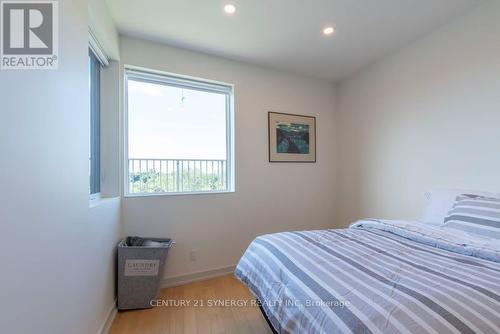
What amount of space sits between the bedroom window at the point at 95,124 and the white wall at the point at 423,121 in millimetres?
3060

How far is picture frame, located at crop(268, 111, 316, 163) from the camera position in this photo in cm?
300

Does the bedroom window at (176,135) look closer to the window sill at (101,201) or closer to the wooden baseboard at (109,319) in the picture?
the window sill at (101,201)

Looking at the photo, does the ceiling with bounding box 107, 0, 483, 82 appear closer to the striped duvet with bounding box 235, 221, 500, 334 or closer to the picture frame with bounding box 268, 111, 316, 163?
the picture frame with bounding box 268, 111, 316, 163

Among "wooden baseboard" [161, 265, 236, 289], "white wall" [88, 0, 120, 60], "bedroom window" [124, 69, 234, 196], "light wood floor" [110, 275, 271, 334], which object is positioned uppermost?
"white wall" [88, 0, 120, 60]

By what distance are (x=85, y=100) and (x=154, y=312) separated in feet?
5.79

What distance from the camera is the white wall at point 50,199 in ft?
2.55

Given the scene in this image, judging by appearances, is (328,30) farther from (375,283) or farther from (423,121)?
(375,283)

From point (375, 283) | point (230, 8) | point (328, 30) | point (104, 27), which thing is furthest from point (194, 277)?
point (328, 30)

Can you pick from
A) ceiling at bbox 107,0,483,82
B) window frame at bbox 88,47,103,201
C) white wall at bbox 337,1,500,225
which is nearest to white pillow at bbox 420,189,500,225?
white wall at bbox 337,1,500,225

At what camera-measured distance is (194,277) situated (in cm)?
250

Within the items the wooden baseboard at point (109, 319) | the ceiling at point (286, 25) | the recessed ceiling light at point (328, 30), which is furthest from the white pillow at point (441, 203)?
the wooden baseboard at point (109, 319)

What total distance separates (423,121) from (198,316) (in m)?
2.87

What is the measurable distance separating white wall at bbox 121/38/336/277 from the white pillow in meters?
1.43

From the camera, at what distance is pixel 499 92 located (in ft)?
6.02
